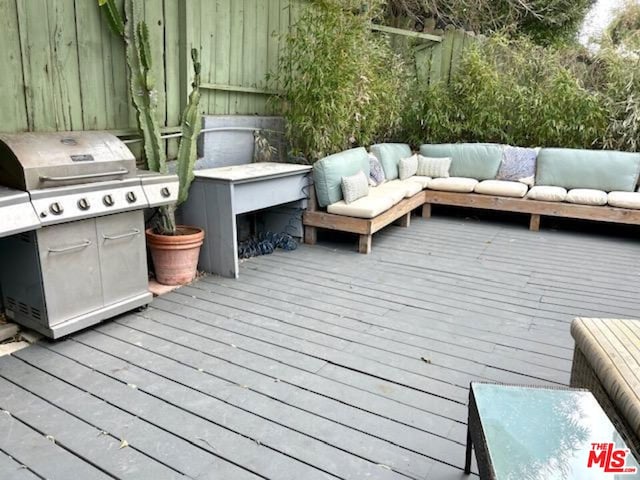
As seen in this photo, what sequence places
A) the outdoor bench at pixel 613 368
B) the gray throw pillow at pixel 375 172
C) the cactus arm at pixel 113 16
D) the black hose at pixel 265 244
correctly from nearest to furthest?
the outdoor bench at pixel 613 368
the cactus arm at pixel 113 16
the black hose at pixel 265 244
the gray throw pillow at pixel 375 172

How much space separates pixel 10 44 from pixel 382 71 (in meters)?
3.75

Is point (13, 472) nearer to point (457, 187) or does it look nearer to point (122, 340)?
point (122, 340)

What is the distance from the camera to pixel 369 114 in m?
5.09

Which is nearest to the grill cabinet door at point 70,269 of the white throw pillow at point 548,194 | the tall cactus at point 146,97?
the tall cactus at point 146,97

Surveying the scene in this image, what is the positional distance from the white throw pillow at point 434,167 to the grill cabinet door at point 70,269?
4.12 metres

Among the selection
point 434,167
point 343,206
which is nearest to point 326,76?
point 343,206

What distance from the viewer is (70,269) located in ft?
8.55

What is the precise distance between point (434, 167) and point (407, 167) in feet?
1.14

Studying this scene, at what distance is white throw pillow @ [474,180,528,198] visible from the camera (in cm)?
531

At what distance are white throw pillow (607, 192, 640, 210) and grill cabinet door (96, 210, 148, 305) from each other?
4.31 m

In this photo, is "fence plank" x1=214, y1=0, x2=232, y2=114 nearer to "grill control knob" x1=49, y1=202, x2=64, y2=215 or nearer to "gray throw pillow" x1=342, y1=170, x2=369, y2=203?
"gray throw pillow" x1=342, y1=170, x2=369, y2=203

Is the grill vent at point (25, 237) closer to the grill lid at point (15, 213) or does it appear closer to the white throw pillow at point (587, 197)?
the grill lid at point (15, 213)

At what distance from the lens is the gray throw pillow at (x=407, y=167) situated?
227 inches

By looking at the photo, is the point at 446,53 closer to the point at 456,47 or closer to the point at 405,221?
the point at 456,47
